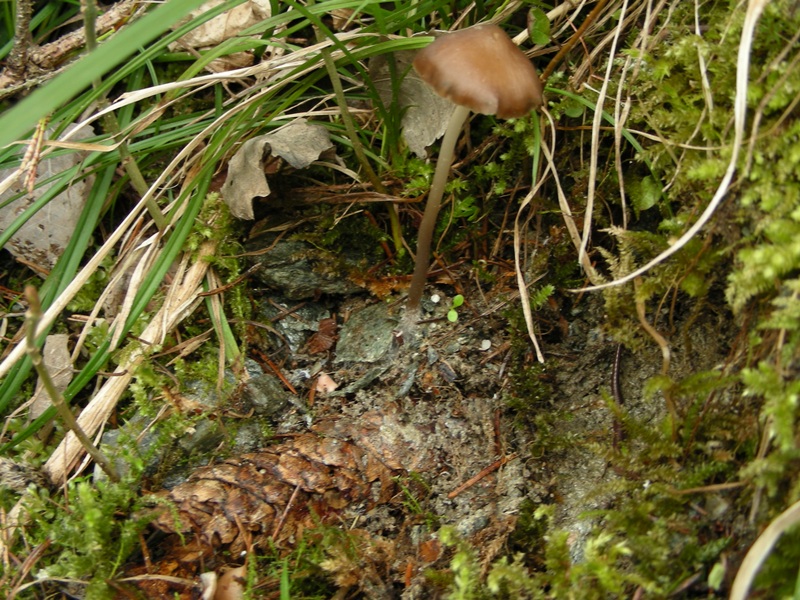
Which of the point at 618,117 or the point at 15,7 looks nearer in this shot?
the point at 618,117

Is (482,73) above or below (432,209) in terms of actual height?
above

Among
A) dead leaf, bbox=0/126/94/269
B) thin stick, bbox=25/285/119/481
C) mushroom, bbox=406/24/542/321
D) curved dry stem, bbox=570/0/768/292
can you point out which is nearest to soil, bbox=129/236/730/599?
thin stick, bbox=25/285/119/481

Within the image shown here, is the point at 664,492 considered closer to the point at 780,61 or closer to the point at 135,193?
the point at 780,61

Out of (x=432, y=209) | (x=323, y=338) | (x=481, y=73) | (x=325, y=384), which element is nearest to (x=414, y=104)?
(x=432, y=209)

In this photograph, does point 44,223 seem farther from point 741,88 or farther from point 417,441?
point 741,88

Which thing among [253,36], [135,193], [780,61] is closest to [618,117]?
[780,61]

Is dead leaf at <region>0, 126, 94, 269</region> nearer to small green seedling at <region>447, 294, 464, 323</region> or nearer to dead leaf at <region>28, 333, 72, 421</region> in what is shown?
dead leaf at <region>28, 333, 72, 421</region>
